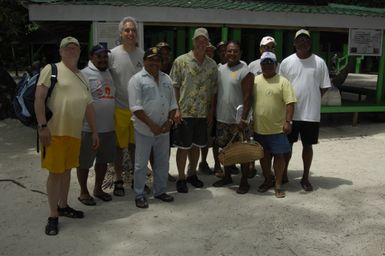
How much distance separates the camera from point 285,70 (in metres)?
5.27

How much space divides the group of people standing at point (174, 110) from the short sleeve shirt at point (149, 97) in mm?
10

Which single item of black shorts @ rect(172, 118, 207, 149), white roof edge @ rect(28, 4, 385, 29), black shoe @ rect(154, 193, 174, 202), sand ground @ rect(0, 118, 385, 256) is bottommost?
sand ground @ rect(0, 118, 385, 256)

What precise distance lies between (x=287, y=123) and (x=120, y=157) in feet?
6.32

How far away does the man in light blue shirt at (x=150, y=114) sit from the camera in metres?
4.44

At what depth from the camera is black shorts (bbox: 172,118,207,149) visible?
5070 millimetres

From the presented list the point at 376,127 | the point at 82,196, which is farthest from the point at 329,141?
the point at 82,196

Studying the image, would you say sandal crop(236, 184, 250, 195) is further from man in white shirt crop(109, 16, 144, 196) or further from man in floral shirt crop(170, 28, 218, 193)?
man in white shirt crop(109, 16, 144, 196)

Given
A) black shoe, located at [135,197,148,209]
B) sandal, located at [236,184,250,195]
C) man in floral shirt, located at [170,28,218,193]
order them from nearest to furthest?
black shoe, located at [135,197,148,209], man in floral shirt, located at [170,28,218,193], sandal, located at [236,184,250,195]

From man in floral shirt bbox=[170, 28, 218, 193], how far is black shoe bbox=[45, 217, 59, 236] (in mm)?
1653

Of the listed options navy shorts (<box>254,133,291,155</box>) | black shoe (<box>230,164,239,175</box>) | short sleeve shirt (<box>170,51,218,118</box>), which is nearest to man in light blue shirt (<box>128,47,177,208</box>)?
short sleeve shirt (<box>170,51,218,118</box>)

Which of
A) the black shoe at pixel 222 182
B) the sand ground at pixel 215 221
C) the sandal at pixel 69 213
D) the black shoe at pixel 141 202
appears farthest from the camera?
the black shoe at pixel 222 182

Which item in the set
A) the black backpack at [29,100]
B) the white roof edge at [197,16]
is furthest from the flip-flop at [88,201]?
the white roof edge at [197,16]

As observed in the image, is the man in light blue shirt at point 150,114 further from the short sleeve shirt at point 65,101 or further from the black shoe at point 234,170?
the black shoe at point 234,170

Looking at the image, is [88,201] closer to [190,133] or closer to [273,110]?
[190,133]
